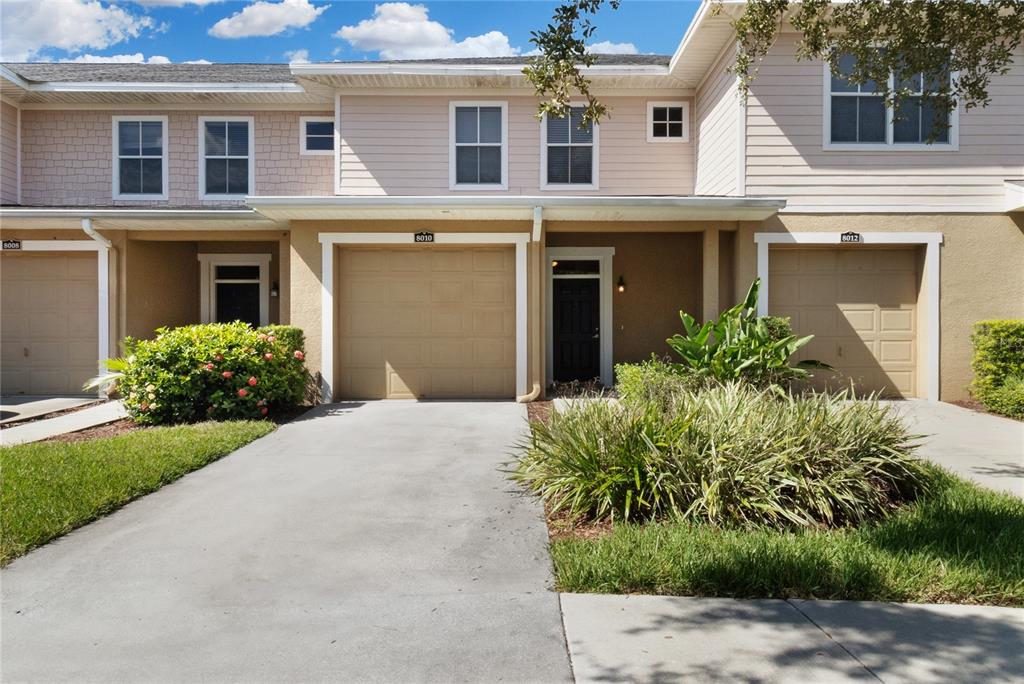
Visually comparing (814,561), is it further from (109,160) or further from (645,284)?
(109,160)

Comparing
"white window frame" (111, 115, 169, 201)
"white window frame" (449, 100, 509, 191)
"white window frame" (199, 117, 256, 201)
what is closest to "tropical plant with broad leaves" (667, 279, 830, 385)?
"white window frame" (449, 100, 509, 191)

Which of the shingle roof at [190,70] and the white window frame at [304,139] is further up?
the shingle roof at [190,70]

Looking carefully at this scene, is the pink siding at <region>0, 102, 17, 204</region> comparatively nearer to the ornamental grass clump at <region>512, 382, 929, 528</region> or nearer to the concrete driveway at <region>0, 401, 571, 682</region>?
the concrete driveway at <region>0, 401, 571, 682</region>

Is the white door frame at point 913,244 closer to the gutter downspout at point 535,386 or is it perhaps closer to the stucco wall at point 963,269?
the stucco wall at point 963,269

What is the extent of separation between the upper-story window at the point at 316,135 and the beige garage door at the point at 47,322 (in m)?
4.30

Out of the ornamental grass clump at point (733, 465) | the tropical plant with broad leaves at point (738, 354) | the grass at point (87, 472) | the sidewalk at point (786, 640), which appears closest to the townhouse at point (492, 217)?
the tropical plant with broad leaves at point (738, 354)

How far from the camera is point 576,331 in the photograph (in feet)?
42.3

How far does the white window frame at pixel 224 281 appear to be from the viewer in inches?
536

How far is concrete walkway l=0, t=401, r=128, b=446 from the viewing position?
8117 millimetres

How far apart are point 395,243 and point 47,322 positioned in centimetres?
638

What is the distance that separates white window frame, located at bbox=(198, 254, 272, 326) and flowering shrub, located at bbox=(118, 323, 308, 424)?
4.15m

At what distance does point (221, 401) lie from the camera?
29.5 feet

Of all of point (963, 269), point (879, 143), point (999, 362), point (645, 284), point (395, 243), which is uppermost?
point (879, 143)

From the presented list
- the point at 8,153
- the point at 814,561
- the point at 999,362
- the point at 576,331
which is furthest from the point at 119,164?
the point at 999,362
